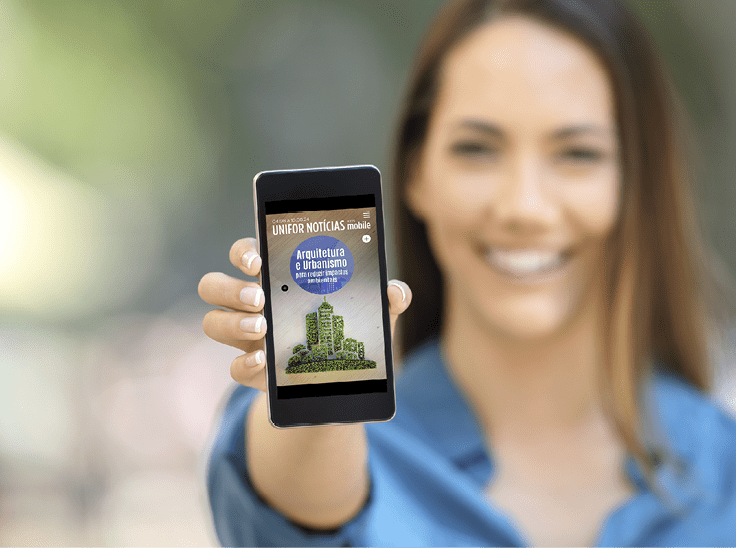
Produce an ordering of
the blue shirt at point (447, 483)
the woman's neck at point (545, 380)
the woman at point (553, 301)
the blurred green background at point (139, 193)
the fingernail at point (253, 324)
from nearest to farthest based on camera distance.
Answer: the fingernail at point (253, 324)
the blue shirt at point (447, 483)
the woman at point (553, 301)
the woman's neck at point (545, 380)
the blurred green background at point (139, 193)

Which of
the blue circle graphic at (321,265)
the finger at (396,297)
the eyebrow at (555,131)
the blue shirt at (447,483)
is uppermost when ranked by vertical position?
the eyebrow at (555,131)

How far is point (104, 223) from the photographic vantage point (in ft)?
7.48

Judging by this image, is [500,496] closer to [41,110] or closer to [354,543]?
[354,543]

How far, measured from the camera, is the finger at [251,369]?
24.5 inches

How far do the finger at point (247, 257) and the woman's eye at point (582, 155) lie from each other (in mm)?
618

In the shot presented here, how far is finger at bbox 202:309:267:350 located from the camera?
62cm

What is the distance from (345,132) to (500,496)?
130 cm

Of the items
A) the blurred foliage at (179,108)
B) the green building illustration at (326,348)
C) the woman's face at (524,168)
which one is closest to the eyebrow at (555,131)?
the woman's face at (524,168)

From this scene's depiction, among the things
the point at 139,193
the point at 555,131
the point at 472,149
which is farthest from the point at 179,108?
the point at 555,131

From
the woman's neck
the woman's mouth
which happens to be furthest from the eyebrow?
the woman's neck

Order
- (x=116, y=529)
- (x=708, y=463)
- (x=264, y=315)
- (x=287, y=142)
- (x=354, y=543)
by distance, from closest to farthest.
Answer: (x=264, y=315)
(x=354, y=543)
(x=708, y=463)
(x=116, y=529)
(x=287, y=142)

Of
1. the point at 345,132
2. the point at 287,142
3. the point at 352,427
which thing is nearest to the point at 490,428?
the point at 352,427

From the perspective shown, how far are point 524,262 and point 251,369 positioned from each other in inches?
23.5

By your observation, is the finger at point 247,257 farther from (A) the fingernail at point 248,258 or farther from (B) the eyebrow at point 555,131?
(B) the eyebrow at point 555,131
